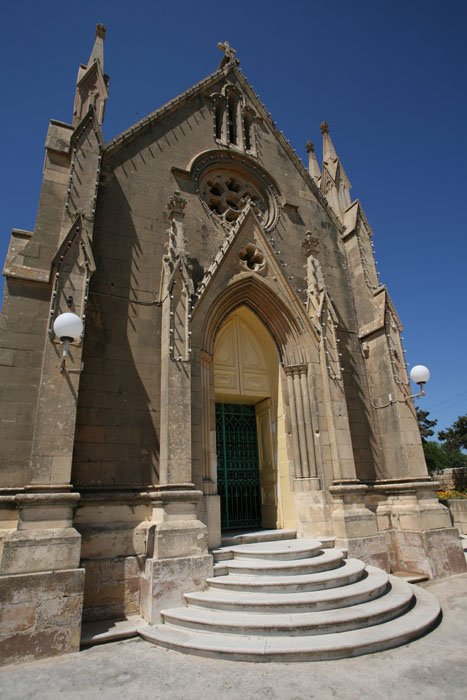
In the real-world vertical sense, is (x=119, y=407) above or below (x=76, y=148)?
below

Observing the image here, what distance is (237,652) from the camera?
5.18 m

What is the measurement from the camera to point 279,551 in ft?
24.4

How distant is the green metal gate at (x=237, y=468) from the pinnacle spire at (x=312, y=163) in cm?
948

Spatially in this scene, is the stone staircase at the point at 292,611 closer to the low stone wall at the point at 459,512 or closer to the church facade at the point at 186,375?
the church facade at the point at 186,375

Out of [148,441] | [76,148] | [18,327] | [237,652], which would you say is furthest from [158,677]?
[76,148]

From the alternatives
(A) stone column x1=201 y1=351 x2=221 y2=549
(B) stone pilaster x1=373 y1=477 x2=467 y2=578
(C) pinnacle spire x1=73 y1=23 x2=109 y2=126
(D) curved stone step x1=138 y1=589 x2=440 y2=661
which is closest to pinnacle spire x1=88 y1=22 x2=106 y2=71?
(C) pinnacle spire x1=73 y1=23 x2=109 y2=126

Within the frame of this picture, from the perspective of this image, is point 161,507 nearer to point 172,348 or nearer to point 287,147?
point 172,348

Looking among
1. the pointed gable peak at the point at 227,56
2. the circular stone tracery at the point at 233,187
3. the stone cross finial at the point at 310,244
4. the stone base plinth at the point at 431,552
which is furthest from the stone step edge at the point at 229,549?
the pointed gable peak at the point at 227,56

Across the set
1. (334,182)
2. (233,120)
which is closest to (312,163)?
(334,182)

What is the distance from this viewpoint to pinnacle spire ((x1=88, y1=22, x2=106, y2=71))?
34.6 feet

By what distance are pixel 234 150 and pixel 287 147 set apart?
7.29 ft

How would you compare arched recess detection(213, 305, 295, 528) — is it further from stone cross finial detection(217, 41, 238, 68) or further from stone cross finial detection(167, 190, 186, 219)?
stone cross finial detection(217, 41, 238, 68)

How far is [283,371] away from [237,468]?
8.75 feet

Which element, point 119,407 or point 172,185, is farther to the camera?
point 172,185
